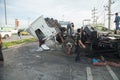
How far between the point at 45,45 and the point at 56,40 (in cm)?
99

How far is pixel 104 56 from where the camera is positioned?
1204 centimetres

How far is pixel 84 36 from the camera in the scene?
12.3m

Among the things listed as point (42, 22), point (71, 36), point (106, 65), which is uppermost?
point (42, 22)

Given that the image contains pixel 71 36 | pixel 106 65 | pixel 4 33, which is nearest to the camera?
pixel 106 65

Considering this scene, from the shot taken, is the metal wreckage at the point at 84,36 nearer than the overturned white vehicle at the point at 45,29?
Yes

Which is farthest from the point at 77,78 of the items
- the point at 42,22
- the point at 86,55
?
the point at 42,22

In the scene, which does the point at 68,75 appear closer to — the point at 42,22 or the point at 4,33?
the point at 42,22

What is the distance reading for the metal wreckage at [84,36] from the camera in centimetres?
1112

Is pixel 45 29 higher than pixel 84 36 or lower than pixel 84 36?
higher

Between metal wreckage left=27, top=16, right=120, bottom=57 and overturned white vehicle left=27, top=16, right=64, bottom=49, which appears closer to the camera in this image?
metal wreckage left=27, top=16, right=120, bottom=57

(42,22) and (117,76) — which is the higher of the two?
(42,22)

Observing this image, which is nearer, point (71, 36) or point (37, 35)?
point (71, 36)

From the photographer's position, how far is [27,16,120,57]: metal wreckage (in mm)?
11125

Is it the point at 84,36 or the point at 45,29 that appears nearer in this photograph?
the point at 84,36
